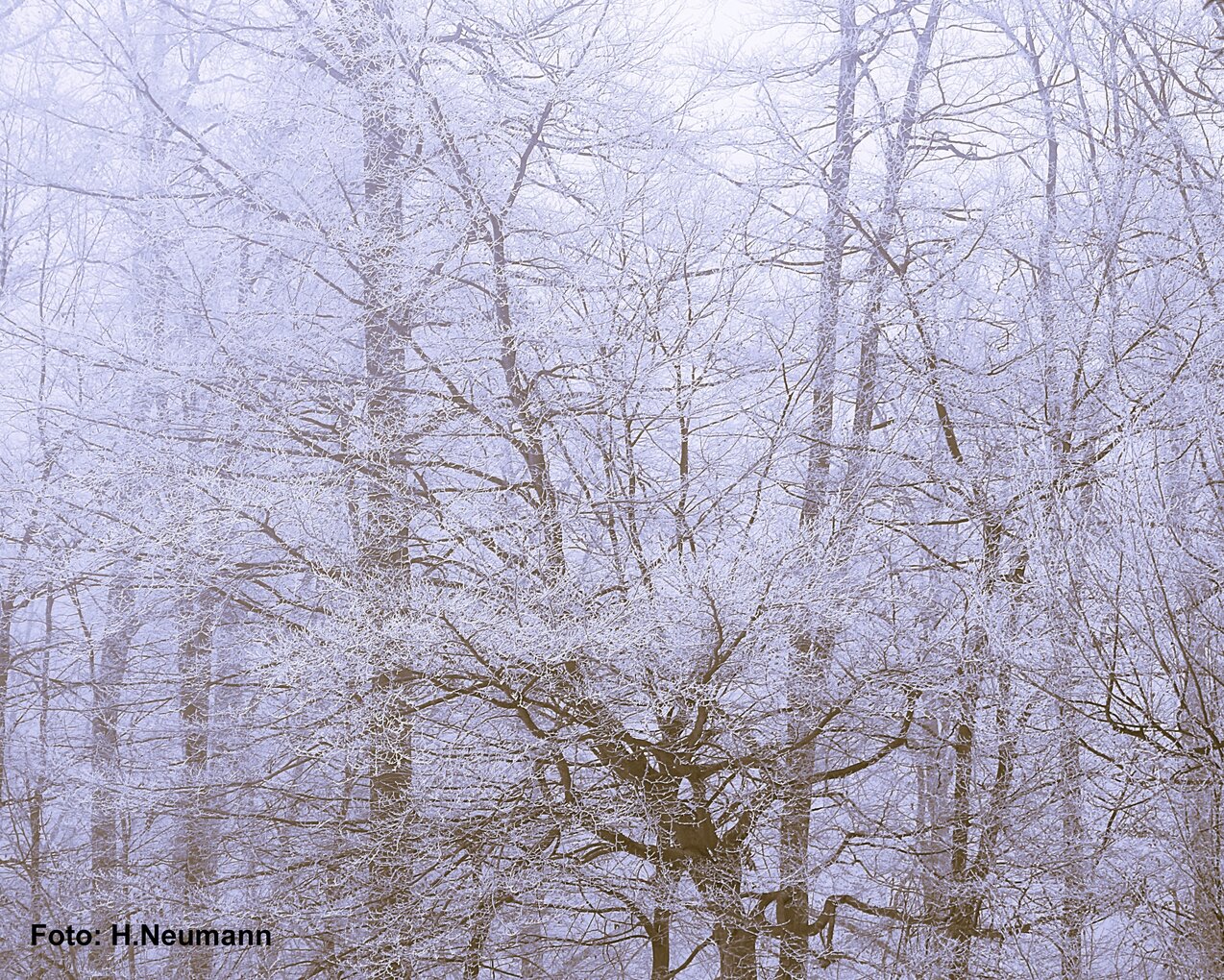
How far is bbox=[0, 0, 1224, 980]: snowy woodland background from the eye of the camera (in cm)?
621

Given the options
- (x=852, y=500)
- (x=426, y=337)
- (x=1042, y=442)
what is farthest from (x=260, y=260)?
(x=1042, y=442)

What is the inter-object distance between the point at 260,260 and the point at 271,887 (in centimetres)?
402

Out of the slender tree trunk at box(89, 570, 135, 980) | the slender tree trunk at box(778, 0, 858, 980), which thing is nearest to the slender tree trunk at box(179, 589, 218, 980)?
the slender tree trunk at box(89, 570, 135, 980)

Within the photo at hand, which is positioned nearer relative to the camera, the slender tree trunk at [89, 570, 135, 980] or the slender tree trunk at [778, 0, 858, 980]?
the slender tree trunk at [778, 0, 858, 980]

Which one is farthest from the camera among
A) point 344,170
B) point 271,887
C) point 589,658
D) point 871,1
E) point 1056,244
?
point 871,1

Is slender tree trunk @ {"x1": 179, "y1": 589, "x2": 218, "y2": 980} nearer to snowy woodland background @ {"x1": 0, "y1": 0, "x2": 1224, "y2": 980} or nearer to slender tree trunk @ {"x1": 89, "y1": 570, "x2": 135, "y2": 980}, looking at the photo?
snowy woodland background @ {"x1": 0, "y1": 0, "x2": 1224, "y2": 980}

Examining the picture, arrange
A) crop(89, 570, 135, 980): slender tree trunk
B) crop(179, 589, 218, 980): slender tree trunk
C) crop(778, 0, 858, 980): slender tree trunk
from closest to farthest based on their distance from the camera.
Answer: crop(778, 0, 858, 980): slender tree trunk → crop(179, 589, 218, 980): slender tree trunk → crop(89, 570, 135, 980): slender tree trunk

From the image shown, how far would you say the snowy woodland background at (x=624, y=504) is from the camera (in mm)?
6207

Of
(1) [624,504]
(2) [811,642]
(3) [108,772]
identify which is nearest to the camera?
(1) [624,504]

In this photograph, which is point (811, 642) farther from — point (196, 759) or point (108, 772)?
point (108, 772)

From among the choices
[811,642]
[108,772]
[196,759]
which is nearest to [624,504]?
[811,642]

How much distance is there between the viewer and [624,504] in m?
6.82

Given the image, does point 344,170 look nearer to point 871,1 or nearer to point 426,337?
point 426,337

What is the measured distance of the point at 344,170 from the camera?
766 cm
